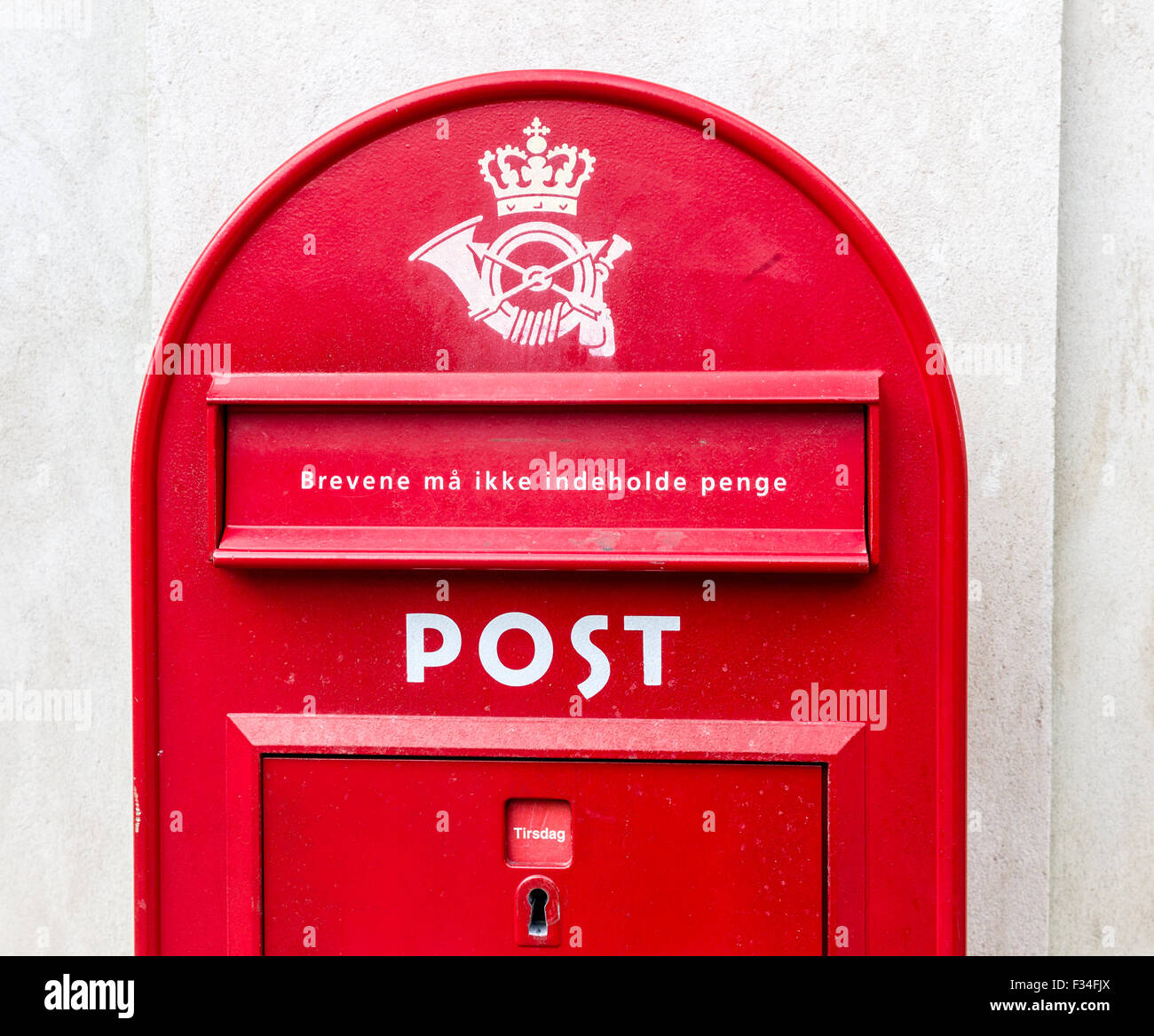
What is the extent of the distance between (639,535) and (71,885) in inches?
79.2

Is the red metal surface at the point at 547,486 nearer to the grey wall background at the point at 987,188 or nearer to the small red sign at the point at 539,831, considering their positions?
the small red sign at the point at 539,831

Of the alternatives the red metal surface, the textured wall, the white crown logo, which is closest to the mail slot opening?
the red metal surface

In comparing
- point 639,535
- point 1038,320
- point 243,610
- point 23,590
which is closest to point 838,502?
point 639,535

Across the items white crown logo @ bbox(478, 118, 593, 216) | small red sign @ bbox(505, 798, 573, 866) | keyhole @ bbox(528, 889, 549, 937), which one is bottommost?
keyhole @ bbox(528, 889, 549, 937)

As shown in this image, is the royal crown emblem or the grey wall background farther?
the grey wall background

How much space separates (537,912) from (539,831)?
0.40ft

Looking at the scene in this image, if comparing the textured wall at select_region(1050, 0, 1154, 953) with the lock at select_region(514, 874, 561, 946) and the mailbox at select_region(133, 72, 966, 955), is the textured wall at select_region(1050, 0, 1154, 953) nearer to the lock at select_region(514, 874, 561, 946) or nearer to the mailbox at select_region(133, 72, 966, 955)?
the mailbox at select_region(133, 72, 966, 955)

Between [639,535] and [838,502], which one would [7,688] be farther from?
[838,502]

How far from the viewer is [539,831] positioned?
1.42 metres

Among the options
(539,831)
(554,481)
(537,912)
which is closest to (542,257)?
(554,481)

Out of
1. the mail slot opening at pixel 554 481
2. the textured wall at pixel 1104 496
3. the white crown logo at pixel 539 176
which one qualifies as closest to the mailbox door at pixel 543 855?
the mail slot opening at pixel 554 481

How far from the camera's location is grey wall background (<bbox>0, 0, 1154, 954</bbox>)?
2.15 meters

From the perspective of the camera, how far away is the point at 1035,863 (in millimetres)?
2229

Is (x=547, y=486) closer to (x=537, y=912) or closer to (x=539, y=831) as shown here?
(x=539, y=831)
